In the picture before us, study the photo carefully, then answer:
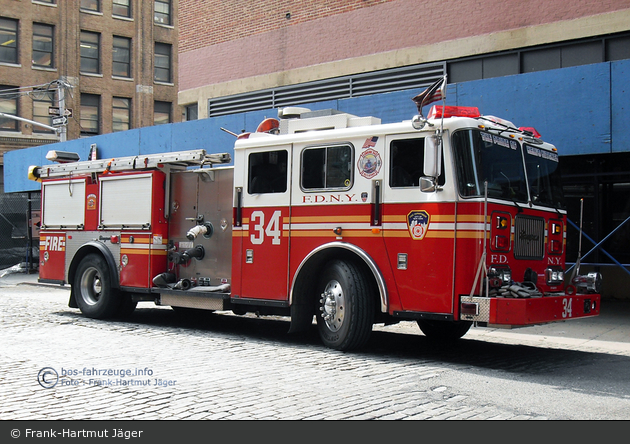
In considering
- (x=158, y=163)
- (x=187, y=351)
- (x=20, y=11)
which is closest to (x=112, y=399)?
(x=187, y=351)

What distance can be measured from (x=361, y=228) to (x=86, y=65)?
40290mm

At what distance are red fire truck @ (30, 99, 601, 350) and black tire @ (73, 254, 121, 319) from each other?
30 cm

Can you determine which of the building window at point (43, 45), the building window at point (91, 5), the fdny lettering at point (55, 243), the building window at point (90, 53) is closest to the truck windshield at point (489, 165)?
the fdny lettering at point (55, 243)

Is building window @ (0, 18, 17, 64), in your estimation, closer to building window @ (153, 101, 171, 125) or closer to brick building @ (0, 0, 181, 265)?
brick building @ (0, 0, 181, 265)

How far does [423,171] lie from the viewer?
8.23 m

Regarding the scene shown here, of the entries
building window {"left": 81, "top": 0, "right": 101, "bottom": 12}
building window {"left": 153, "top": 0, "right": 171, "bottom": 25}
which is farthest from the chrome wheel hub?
building window {"left": 153, "top": 0, "right": 171, "bottom": 25}

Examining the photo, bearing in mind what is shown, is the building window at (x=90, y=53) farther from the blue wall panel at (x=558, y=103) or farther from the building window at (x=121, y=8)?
the blue wall panel at (x=558, y=103)

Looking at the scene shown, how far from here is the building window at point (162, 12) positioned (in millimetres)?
48219

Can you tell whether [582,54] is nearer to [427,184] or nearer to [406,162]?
[406,162]

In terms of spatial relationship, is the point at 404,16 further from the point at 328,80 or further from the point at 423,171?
the point at 423,171

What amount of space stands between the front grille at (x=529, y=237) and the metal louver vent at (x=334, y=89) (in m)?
7.76

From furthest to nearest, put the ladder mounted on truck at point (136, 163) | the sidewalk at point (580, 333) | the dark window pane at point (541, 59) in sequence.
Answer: the dark window pane at point (541, 59)
the ladder mounted on truck at point (136, 163)
the sidewalk at point (580, 333)

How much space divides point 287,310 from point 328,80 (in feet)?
32.6

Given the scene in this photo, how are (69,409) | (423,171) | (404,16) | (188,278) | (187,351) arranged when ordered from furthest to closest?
(404,16)
(188,278)
(187,351)
(423,171)
(69,409)
